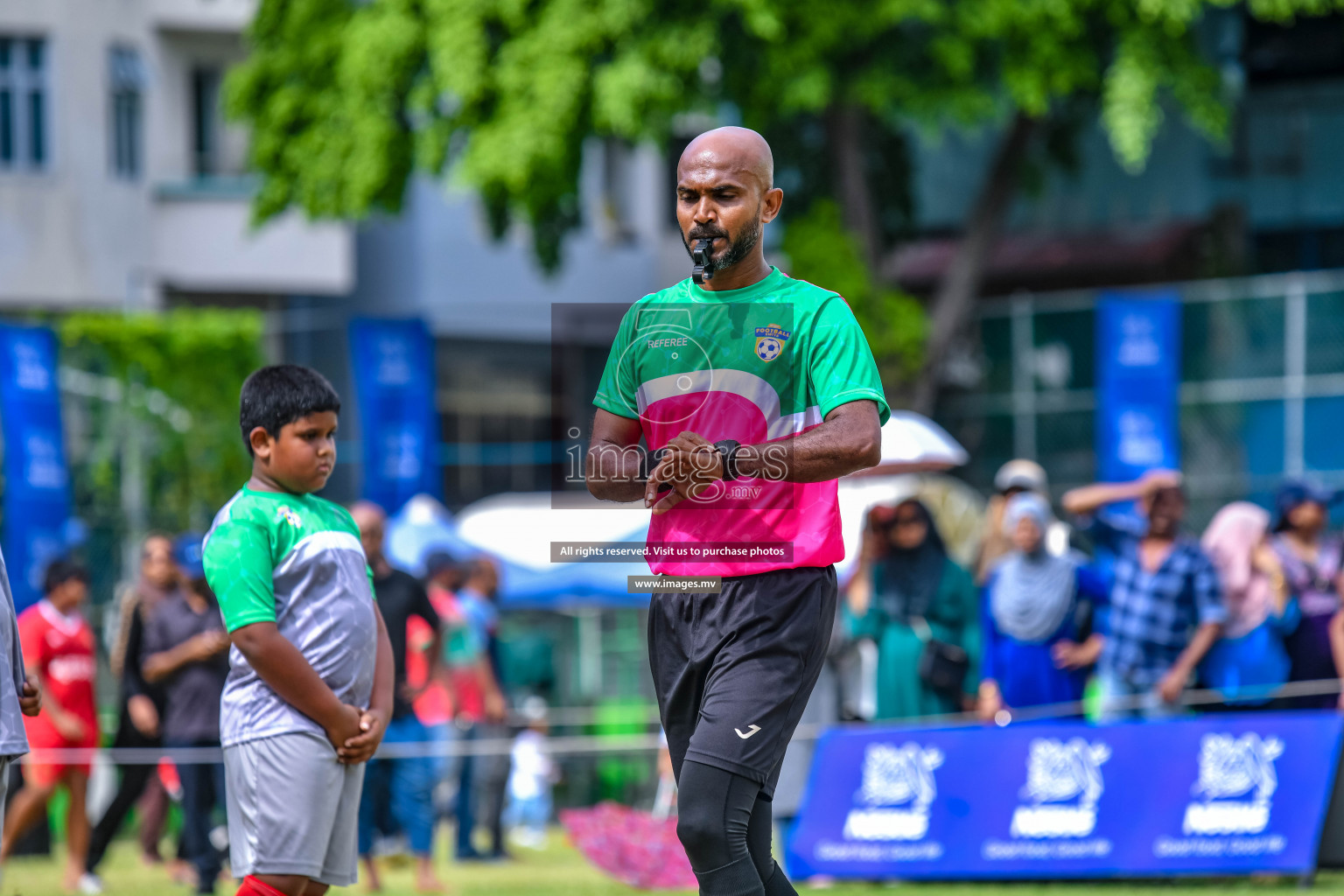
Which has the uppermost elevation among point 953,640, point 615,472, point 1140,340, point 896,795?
point 1140,340

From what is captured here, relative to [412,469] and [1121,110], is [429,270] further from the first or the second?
[1121,110]

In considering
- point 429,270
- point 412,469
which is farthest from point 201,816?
point 429,270

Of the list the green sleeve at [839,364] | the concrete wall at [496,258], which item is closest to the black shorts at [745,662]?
the green sleeve at [839,364]

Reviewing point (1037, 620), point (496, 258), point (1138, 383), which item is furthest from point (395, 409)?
point (496, 258)

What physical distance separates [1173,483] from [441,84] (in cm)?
1188

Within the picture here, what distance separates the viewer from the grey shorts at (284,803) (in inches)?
185

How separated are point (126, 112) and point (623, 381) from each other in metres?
24.2

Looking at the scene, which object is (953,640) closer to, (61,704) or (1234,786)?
(1234,786)

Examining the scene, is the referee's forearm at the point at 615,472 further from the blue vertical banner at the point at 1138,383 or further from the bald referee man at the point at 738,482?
the blue vertical banner at the point at 1138,383

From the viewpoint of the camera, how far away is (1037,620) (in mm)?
9727

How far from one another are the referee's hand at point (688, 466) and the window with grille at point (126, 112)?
2399 cm

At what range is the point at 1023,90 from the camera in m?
18.6

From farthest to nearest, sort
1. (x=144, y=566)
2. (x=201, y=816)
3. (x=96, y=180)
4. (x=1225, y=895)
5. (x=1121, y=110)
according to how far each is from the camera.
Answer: (x=96, y=180) < (x=1121, y=110) < (x=144, y=566) < (x=201, y=816) < (x=1225, y=895)

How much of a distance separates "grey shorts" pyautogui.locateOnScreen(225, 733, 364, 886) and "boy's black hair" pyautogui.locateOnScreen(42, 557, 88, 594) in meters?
6.23
